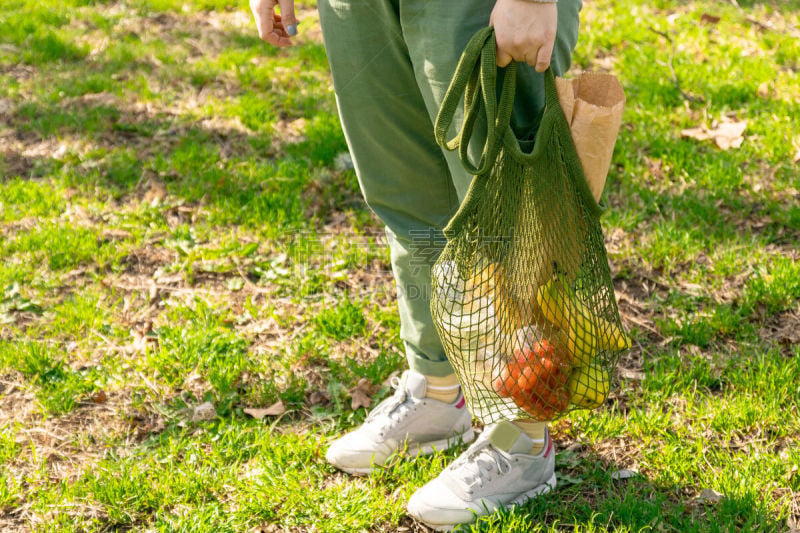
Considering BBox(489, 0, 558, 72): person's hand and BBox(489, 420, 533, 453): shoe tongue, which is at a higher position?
BBox(489, 0, 558, 72): person's hand

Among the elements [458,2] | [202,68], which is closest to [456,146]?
[458,2]

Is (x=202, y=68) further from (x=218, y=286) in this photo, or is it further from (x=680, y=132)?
(x=680, y=132)

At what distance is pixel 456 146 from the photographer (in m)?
1.65

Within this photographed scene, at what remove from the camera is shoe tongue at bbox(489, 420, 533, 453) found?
209 centimetres

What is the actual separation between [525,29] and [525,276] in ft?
1.96

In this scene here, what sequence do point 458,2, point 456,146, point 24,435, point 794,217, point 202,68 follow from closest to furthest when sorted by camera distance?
point 458,2 → point 456,146 → point 24,435 → point 794,217 → point 202,68

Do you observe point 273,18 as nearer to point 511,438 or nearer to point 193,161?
point 511,438

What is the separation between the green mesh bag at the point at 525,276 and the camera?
1.62m

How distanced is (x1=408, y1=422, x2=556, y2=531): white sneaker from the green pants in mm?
299

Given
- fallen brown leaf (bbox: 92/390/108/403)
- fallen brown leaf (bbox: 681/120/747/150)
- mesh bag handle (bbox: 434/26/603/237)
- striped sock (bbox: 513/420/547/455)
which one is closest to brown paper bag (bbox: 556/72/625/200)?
mesh bag handle (bbox: 434/26/603/237)

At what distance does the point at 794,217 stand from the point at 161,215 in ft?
9.92

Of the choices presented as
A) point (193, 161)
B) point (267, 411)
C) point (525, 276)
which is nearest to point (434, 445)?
point (267, 411)

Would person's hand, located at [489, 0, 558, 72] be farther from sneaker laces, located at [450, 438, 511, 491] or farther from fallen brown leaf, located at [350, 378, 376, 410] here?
fallen brown leaf, located at [350, 378, 376, 410]

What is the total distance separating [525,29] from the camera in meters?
1.46
